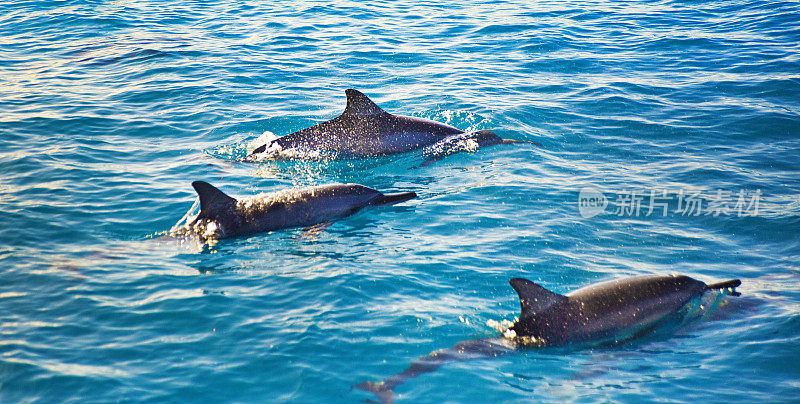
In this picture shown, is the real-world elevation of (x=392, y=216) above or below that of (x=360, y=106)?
below

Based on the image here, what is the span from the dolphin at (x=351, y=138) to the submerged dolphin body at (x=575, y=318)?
5.56 m

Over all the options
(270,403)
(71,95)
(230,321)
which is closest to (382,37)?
(71,95)

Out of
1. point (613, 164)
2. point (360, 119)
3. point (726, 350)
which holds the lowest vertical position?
point (726, 350)

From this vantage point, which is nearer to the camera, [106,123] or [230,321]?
[230,321]

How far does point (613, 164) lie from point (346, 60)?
8827mm

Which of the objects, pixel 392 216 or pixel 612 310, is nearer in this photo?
pixel 612 310

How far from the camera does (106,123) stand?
13.1 m

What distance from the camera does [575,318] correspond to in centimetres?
653

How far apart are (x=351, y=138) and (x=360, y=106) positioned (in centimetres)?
57

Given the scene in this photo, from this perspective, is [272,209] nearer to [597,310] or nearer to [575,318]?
[575,318]

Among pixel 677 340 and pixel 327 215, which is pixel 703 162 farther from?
pixel 327 215

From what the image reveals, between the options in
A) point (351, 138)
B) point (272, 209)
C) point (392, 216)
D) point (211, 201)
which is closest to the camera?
point (211, 201)

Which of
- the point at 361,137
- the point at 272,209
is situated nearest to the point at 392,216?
the point at 272,209

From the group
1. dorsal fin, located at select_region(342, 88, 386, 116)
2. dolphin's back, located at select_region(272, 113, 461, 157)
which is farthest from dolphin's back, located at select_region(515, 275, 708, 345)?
dorsal fin, located at select_region(342, 88, 386, 116)
